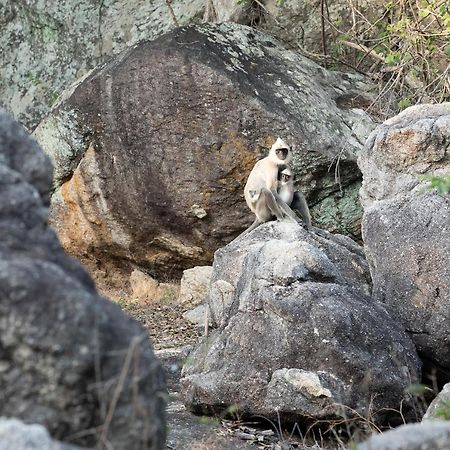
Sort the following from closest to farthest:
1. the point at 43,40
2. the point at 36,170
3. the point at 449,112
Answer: the point at 36,170 < the point at 449,112 < the point at 43,40

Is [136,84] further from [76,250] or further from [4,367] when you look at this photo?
[4,367]

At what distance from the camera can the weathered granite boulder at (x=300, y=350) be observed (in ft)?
24.6

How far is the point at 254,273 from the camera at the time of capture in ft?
27.5

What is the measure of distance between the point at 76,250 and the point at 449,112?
6.48 metres

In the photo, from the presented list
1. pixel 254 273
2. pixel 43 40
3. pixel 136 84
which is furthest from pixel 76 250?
pixel 254 273

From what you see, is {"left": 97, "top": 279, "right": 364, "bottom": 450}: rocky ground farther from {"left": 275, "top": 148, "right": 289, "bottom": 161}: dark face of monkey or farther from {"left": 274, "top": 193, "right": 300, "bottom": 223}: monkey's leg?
{"left": 275, "top": 148, "right": 289, "bottom": 161}: dark face of monkey

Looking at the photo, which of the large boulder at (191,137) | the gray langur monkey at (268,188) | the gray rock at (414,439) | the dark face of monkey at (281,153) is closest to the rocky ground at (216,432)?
the gray rock at (414,439)

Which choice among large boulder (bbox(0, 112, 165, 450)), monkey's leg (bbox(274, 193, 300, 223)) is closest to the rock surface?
monkey's leg (bbox(274, 193, 300, 223))

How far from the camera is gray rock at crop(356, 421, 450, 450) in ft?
9.71

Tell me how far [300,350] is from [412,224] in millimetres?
1734

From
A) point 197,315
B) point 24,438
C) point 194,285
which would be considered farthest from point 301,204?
point 24,438

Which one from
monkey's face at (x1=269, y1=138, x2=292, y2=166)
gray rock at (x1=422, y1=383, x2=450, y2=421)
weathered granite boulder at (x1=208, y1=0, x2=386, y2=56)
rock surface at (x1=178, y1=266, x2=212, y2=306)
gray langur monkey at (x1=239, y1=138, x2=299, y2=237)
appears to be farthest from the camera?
weathered granite boulder at (x1=208, y1=0, x2=386, y2=56)

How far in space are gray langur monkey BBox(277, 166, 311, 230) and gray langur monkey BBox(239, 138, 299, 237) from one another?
108 millimetres

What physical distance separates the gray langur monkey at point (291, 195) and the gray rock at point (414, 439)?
861 centimetres
